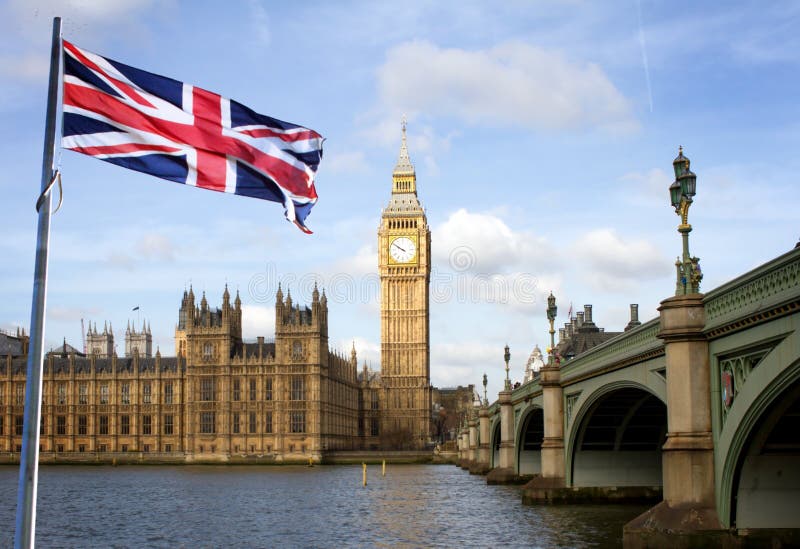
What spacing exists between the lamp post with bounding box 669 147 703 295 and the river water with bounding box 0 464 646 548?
36.1 ft

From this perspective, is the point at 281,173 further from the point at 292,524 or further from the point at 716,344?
the point at 292,524

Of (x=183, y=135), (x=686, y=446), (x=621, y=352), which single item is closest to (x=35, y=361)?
(x=183, y=135)

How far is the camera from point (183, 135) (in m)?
14.1

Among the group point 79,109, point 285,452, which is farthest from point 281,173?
point 285,452

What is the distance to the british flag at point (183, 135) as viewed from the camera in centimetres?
1341

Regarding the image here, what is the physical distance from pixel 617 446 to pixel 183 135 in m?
38.9

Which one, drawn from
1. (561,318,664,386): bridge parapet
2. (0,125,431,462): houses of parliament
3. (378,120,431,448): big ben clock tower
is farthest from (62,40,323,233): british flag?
(378,120,431,448): big ben clock tower

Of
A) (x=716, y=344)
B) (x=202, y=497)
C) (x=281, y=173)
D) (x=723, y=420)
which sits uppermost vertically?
(x=281, y=173)

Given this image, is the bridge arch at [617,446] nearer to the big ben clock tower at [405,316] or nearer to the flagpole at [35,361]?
the flagpole at [35,361]

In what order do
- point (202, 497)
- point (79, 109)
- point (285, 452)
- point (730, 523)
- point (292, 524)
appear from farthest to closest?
1. point (285, 452)
2. point (202, 497)
3. point (292, 524)
4. point (730, 523)
5. point (79, 109)

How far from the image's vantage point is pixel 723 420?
2528 cm

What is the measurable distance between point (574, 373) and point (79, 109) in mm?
35402

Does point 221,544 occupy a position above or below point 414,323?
below

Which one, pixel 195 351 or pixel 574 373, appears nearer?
pixel 574 373
